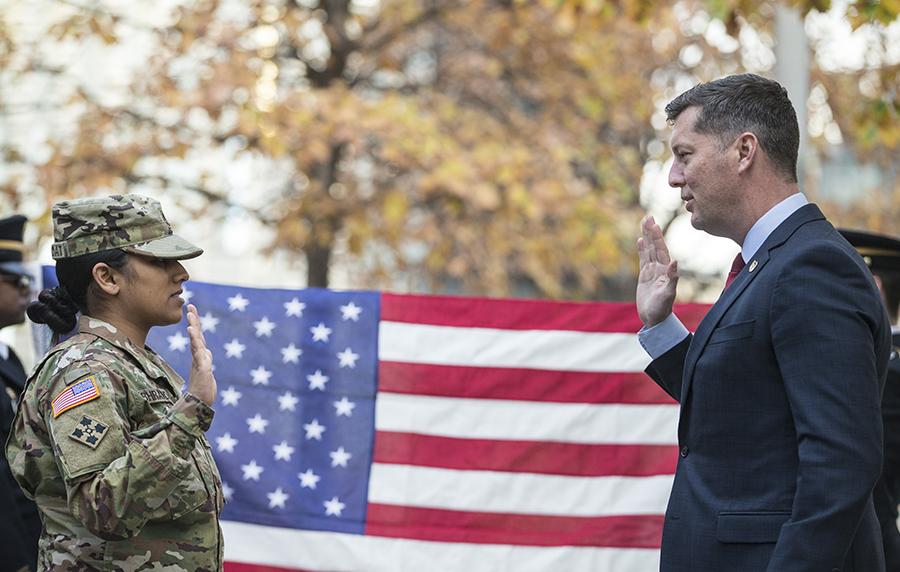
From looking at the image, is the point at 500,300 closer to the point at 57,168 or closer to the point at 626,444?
the point at 626,444

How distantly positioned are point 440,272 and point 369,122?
483 centimetres

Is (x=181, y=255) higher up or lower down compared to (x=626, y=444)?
higher up

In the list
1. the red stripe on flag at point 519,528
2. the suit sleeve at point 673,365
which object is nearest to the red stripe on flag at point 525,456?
the red stripe on flag at point 519,528

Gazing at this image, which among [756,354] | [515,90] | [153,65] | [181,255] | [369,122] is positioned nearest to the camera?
[756,354]

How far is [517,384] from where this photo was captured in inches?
201

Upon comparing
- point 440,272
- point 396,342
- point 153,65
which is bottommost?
point 440,272

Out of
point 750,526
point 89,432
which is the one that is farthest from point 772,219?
point 89,432

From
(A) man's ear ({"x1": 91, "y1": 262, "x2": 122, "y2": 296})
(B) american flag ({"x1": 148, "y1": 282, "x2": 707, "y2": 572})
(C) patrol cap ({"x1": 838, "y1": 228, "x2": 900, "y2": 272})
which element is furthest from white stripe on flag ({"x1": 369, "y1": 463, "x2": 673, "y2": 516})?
(A) man's ear ({"x1": 91, "y1": 262, "x2": 122, "y2": 296})

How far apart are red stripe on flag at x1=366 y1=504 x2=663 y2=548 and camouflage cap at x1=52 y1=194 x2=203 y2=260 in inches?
84.5

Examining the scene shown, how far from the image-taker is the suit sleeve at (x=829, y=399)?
2555 mm

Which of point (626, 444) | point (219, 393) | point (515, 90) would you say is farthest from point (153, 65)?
point (626, 444)

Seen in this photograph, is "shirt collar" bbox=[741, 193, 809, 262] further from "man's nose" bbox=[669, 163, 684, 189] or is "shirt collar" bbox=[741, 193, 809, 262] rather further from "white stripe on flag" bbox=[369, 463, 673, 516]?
"white stripe on flag" bbox=[369, 463, 673, 516]

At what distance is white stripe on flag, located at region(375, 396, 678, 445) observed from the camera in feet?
16.6

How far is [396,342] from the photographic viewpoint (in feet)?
16.9
